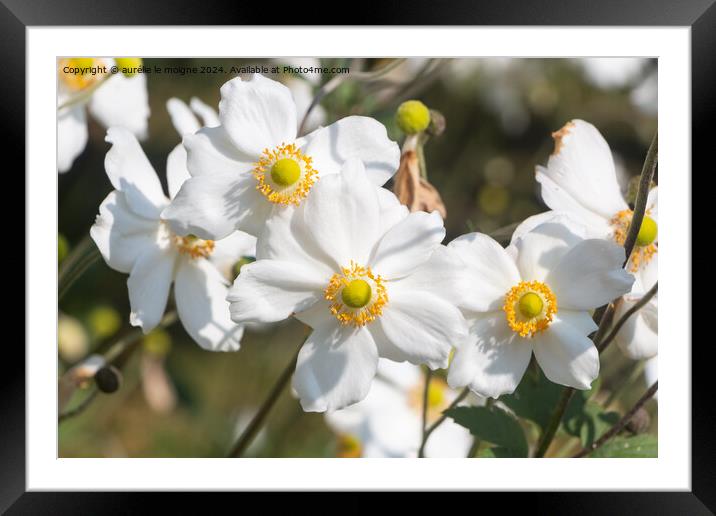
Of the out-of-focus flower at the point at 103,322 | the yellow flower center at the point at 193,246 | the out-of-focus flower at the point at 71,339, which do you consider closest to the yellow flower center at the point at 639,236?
the yellow flower center at the point at 193,246

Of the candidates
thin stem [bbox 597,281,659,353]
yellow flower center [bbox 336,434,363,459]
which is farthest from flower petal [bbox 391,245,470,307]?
yellow flower center [bbox 336,434,363,459]

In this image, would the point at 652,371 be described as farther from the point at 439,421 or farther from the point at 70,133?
the point at 70,133

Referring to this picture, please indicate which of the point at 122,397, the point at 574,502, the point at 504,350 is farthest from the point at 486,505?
the point at 122,397

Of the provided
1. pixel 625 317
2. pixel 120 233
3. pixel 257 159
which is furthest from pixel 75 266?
pixel 625 317

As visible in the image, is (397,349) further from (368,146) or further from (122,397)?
(122,397)

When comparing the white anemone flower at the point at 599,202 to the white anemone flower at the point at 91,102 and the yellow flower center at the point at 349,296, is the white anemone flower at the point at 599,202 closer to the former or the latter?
the yellow flower center at the point at 349,296

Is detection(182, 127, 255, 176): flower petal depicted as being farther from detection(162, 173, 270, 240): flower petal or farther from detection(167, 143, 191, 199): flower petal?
detection(167, 143, 191, 199): flower petal
